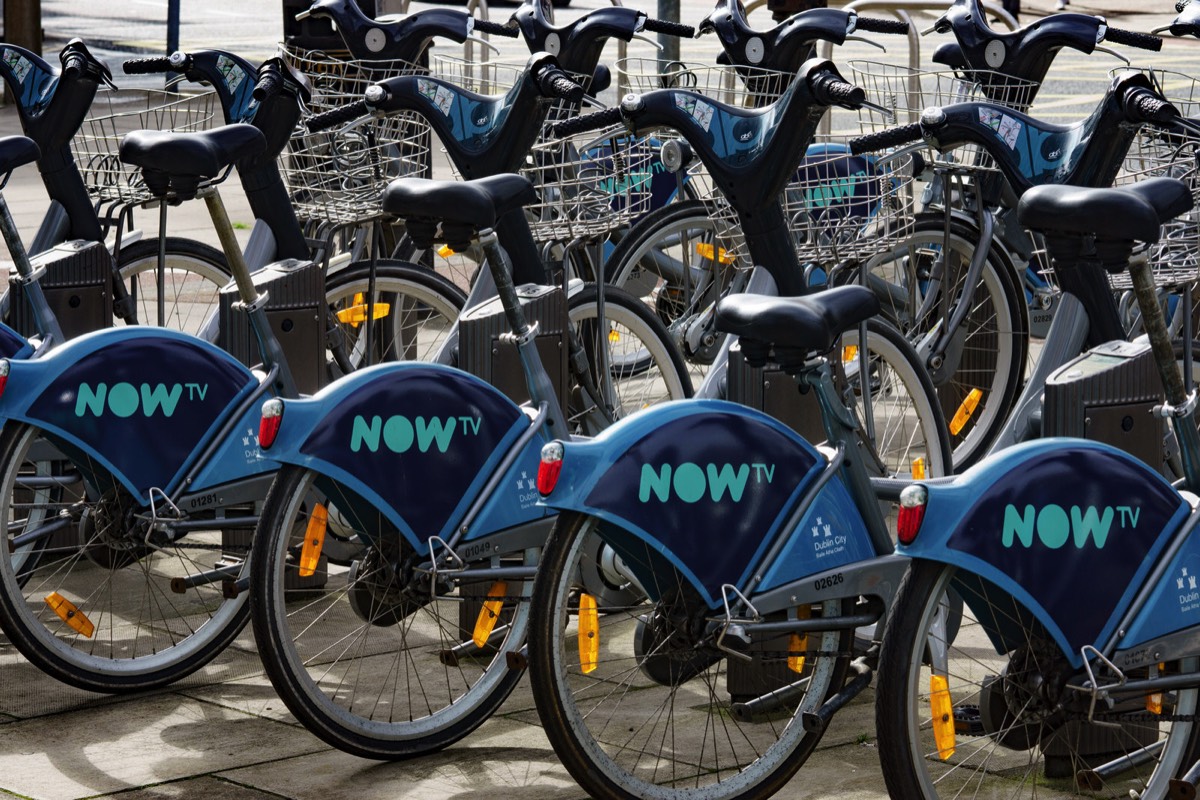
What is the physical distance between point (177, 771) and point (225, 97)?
2.19 metres

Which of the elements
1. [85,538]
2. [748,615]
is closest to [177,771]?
[85,538]

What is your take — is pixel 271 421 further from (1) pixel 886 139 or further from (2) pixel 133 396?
(1) pixel 886 139

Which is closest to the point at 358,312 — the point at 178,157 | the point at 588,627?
the point at 178,157

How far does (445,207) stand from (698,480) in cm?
79

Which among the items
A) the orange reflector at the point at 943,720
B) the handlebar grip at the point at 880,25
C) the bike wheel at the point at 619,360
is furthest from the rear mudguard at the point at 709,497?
the handlebar grip at the point at 880,25

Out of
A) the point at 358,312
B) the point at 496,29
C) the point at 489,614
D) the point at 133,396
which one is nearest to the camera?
the point at 489,614

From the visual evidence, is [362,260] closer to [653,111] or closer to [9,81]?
[9,81]

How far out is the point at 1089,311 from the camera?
182 inches

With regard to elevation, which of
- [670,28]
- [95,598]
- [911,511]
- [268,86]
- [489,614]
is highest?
[670,28]

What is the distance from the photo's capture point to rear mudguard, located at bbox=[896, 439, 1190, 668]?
3430 millimetres

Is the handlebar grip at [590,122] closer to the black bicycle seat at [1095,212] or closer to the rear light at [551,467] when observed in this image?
the rear light at [551,467]

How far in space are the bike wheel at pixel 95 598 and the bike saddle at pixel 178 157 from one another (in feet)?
2.13

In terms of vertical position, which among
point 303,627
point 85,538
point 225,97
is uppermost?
point 225,97

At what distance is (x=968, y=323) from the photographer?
6492 millimetres
